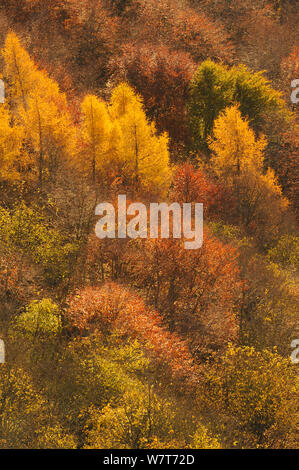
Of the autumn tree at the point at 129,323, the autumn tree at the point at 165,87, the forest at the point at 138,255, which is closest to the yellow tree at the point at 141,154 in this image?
the forest at the point at 138,255

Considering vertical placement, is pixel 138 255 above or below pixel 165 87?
below

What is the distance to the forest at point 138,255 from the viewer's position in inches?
1085

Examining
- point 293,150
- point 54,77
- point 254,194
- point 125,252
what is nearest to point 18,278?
point 125,252

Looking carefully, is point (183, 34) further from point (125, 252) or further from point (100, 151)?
point (125, 252)

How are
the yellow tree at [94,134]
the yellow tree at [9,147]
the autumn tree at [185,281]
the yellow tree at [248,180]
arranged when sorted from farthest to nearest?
the yellow tree at [248,180] < the yellow tree at [94,134] < the yellow tree at [9,147] < the autumn tree at [185,281]

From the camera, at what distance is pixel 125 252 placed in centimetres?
4041

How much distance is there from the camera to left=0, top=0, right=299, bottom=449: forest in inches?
1085

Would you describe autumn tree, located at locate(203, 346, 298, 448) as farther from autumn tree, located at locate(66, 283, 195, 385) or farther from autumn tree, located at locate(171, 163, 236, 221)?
autumn tree, located at locate(171, 163, 236, 221)

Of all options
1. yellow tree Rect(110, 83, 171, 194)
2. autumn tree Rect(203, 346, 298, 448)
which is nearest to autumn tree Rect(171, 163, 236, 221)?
yellow tree Rect(110, 83, 171, 194)

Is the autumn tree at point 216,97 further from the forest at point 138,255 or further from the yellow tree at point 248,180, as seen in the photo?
the yellow tree at point 248,180

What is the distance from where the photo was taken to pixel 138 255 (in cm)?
4078

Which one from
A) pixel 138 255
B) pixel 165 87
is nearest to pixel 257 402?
pixel 138 255

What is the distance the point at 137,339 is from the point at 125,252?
963cm

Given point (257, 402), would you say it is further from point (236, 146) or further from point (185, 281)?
point (236, 146)
